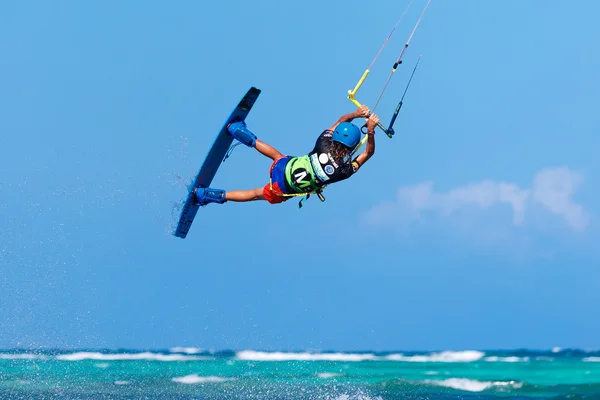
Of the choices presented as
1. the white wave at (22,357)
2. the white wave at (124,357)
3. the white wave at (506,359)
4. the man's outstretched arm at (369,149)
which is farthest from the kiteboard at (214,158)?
the white wave at (506,359)

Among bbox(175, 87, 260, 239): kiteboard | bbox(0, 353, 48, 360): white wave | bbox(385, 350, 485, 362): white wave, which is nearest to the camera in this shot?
bbox(175, 87, 260, 239): kiteboard

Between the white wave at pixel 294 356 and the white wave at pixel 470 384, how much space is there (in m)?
9.19

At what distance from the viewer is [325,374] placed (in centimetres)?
2350

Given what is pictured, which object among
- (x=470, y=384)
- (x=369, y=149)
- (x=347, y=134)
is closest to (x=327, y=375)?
(x=470, y=384)

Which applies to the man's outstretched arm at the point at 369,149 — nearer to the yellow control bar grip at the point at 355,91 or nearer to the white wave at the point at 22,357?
the yellow control bar grip at the point at 355,91

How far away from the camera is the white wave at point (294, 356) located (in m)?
30.0

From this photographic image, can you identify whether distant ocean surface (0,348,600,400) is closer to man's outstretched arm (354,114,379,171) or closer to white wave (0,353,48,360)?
white wave (0,353,48,360)

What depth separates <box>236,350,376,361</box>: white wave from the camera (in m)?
30.0

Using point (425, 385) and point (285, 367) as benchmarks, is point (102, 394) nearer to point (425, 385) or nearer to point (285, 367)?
point (425, 385)

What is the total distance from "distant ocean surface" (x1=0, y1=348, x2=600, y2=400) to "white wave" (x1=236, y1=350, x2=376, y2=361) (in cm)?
4

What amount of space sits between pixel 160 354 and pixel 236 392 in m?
14.3

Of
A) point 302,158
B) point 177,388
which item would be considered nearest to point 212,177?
point 302,158

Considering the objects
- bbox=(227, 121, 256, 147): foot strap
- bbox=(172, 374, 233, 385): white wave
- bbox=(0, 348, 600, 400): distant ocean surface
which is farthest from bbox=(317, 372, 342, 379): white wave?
bbox=(227, 121, 256, 147): foot strap

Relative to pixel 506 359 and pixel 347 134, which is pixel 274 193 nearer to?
pixel 347 134
